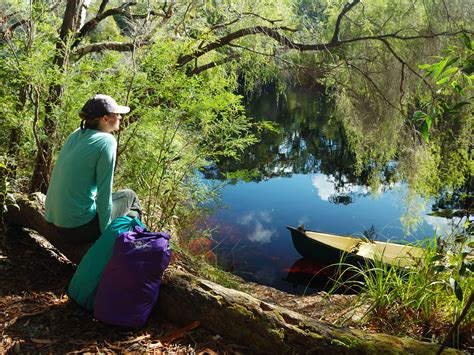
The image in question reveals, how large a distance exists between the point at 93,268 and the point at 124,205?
54 cm

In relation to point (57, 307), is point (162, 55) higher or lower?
higher

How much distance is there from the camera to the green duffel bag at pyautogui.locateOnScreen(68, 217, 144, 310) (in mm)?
2256

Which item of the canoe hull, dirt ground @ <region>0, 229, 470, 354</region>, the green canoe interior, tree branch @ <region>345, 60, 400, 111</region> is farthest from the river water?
tree branch @ <region>345, 60, 400, 111</region>

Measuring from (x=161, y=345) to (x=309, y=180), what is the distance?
1091 cm

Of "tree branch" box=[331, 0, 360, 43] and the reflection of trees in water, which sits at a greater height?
"tree branch" box=[331, 0, 360, 43]

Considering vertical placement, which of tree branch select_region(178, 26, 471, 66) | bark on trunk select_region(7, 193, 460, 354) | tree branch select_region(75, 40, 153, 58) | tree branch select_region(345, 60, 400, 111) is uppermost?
tree branch select_region(178, 26, 471, 66)

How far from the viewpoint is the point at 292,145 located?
→ 16594 mm

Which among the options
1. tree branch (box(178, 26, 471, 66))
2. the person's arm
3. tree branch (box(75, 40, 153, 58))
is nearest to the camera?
the person's arm

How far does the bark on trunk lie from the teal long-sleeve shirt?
621mm

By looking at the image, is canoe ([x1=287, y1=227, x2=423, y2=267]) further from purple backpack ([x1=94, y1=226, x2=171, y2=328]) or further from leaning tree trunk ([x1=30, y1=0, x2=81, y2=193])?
purple backpack ([x1=94, y1=226, x2=171, y2=328])

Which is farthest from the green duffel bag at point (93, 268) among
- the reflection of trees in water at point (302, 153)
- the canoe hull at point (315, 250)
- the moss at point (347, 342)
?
the reflection of trees in water at point (302, 153)

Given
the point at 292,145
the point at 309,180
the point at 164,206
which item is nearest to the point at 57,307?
the point at 164,206

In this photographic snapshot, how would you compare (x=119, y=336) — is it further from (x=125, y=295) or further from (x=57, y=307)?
(x=57, y=307)

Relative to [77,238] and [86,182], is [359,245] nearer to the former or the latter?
[77,238]
